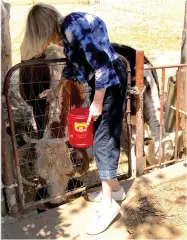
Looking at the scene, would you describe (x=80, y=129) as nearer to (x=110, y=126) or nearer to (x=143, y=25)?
(x=110, y=126)

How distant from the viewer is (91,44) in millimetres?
2385

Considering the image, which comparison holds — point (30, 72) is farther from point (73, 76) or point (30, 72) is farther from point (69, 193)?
point (69, 193)

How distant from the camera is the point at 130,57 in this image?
4.16 m

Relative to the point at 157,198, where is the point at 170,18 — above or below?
above

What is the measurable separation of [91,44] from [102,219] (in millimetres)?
1268

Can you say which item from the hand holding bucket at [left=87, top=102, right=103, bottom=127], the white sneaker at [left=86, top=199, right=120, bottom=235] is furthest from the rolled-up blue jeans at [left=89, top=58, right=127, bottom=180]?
the white sneaker at [left=86, top=199, right=120, bottom=235]

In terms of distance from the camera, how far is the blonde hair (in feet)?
9.46

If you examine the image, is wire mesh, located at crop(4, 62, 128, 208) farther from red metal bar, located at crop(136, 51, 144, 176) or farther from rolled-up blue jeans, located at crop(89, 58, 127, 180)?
rolled-up blue jeans, located at crop(89, 58, 127, 180)

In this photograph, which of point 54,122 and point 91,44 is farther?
point 54,122

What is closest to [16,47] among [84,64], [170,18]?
[170,18]

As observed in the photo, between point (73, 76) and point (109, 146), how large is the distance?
585 mm

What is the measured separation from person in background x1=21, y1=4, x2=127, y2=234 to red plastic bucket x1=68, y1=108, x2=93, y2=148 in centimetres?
9

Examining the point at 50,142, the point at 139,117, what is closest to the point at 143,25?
the point at 139,117

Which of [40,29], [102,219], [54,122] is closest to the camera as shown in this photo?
[102,219]
